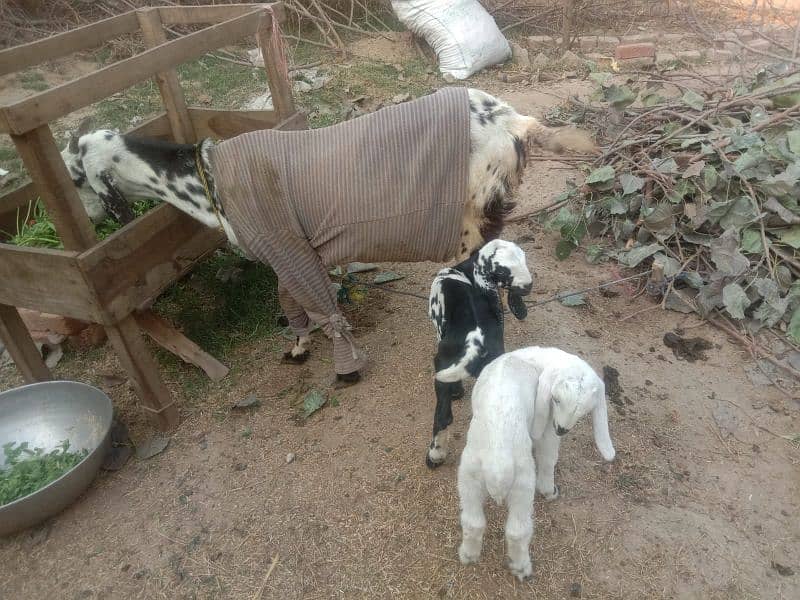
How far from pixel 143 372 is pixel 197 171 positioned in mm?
1138

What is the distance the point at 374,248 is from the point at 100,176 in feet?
5.49

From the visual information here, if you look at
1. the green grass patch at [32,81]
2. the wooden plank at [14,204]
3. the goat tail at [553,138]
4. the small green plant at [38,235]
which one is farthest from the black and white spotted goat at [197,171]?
the green grass patch at [32,81]

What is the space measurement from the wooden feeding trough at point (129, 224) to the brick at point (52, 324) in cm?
46

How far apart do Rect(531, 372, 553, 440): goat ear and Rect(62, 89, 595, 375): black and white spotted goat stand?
1192 mm

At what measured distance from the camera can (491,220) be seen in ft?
10.5

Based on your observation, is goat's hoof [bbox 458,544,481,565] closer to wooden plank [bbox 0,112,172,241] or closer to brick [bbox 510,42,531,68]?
wooden plank [bbox 0,112,172,241]

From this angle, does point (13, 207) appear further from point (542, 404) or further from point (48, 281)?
point (542, 404)

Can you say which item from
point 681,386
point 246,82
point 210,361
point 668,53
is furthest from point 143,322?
point 668,53

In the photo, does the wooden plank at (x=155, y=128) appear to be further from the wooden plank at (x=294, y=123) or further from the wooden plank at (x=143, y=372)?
the wooden plank at (x=143, y=372)

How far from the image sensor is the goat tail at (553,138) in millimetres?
3152

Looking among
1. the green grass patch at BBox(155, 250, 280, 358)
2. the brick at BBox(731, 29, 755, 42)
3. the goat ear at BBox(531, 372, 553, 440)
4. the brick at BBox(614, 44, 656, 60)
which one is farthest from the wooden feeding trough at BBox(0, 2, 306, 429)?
the brick at BBox(731, 29, 755, 42)

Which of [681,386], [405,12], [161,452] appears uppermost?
[405,12]

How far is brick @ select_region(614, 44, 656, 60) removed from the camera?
7820 millimetres

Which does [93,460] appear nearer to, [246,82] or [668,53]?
[246,82]
